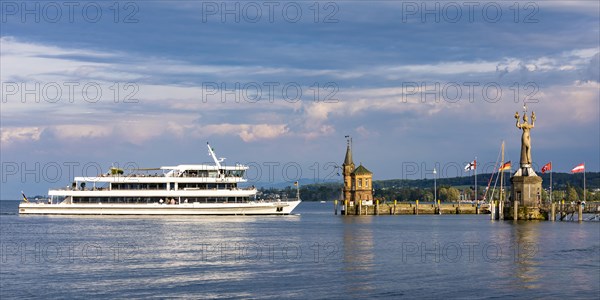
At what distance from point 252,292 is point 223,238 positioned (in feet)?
109

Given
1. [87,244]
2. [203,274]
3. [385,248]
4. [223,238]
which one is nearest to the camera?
[203,274]

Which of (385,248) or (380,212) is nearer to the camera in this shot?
(385,248)

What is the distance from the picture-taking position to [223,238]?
73.2m

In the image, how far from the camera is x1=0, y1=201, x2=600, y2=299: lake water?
1617 inches

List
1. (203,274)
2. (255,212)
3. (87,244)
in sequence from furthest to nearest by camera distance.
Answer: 1. (255,212)
2. (87,244)
3. (203,274)

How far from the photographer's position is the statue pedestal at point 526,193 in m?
90.8

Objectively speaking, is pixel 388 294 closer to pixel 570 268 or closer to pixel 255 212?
pixel 570 268

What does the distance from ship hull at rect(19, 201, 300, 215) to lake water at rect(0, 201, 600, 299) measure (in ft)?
81.3

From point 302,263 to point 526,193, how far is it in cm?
4667

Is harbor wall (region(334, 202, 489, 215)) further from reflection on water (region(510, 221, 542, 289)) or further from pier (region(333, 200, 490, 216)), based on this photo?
reflection on water (region(510, 221, 542, 289))

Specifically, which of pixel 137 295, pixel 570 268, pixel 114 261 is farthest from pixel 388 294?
pixel 114 261

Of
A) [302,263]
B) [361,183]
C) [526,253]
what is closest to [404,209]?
[361,183]

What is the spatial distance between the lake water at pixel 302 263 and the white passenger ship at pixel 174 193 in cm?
2491

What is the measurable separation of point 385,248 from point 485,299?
2490 cm
